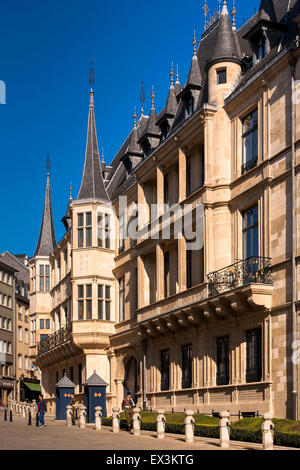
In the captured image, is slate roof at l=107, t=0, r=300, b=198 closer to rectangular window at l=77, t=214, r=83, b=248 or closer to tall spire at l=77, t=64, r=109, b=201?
tall spire at l=77, t=64, r=109, b=201

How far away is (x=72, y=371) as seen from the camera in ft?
162

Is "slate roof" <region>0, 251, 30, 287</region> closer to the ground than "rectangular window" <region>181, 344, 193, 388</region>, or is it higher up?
higher up

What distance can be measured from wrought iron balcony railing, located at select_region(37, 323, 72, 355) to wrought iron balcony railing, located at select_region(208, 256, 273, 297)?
17492mm

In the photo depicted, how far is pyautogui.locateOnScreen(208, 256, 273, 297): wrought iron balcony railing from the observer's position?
26.5m

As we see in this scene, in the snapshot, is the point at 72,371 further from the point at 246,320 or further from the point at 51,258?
the point at 246,320

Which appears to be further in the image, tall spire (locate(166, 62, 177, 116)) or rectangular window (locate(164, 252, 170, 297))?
tall spire (locate(166, 62, 177, 116))

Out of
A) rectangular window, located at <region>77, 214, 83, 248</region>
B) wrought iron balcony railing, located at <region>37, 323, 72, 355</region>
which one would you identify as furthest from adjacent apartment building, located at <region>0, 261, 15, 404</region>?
rectangular window, located at <region>77, 214, 83, 248</region>

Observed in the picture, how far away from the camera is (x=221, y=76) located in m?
31.4

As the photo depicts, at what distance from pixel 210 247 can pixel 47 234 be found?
34.9 metres

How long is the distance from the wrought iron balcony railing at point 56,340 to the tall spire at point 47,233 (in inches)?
318

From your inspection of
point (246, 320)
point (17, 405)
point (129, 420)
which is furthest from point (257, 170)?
point (17, 405)

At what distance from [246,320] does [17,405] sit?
106 ft

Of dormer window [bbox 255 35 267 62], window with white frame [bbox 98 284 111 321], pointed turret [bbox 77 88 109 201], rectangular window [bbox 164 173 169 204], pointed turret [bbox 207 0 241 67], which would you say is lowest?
window with white frame [bbox 98 284 111 321]

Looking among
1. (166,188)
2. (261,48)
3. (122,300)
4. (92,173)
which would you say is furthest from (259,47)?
(122,300)
